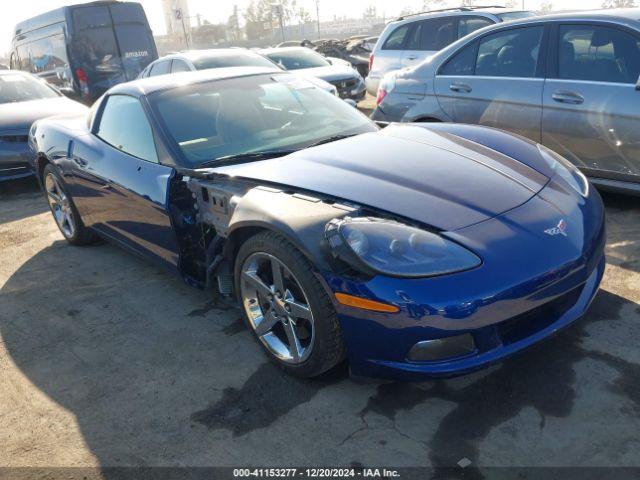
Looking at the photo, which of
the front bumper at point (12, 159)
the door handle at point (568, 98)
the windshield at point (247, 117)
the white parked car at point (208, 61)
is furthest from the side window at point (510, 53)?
the front bumper at point (12, 159)

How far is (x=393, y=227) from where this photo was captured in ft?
8.04

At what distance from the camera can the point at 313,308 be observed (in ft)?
8.21

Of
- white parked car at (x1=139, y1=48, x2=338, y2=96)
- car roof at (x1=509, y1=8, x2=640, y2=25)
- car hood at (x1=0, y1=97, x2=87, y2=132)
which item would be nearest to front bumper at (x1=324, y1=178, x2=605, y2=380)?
car roof at (x1=509, y1=8, x2=640, y2=25)

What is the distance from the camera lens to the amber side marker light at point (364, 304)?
2297 millimetres

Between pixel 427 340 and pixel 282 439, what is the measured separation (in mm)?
743

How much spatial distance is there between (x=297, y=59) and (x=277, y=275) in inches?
377

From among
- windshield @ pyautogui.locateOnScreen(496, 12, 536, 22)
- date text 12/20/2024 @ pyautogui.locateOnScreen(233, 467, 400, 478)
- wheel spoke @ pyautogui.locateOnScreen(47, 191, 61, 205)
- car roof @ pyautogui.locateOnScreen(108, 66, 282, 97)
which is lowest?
date text 12/20/2024 @ pyautogui.locateOnScreen(233, 467, 400, 478)

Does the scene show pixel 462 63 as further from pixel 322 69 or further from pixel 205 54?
pixel 322 69

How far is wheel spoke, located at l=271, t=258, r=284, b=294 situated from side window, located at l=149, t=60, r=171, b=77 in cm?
804

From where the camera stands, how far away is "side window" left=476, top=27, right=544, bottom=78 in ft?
15.7

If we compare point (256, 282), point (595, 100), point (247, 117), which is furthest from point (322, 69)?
point (256, 282)

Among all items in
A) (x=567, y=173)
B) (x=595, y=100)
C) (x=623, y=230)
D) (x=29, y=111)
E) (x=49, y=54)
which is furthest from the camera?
(x=49, y=54)

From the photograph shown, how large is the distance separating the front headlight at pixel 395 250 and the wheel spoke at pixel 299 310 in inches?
14.1

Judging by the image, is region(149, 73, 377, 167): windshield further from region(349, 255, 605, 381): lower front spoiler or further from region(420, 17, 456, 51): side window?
region(420, 17, 456, 51): side window
